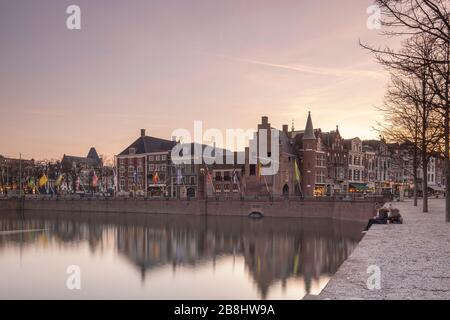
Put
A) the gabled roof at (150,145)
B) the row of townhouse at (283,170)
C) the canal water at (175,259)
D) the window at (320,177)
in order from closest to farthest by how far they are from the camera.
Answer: the canal water at (175,259), the row of townhouse at (283,170), the window at (320,177), the gabled roof at (150,145)

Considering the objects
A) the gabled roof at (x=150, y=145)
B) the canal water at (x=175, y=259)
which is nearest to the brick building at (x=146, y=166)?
the gabled roof at (x=150, y=145)

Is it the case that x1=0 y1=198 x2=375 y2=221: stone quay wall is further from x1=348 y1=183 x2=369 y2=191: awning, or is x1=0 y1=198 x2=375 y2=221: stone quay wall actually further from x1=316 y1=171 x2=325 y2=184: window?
x1=348 y1=183 x2=369 y2=191: awning

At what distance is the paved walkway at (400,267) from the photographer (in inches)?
459

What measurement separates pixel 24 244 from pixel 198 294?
1086 inches

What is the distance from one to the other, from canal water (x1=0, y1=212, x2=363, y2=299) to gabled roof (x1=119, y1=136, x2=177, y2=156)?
3856cm

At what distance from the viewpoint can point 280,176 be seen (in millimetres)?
77812

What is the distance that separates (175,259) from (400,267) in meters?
23.9

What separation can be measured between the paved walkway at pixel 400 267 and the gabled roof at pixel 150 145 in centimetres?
7895

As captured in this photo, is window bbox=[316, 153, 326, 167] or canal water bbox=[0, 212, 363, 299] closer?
canal water bbox=[0, 212, 363, 299]

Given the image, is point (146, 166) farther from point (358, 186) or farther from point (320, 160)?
point (358, 186)

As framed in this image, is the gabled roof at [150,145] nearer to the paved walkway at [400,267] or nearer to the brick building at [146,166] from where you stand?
the brick building at [146,166]

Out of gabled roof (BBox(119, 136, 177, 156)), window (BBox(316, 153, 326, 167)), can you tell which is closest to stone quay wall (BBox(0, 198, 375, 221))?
window (BBox(316, 153, 326, 167))

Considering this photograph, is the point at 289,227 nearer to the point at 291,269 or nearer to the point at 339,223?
the point at 339,223

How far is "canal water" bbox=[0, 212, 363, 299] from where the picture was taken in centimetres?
2575
